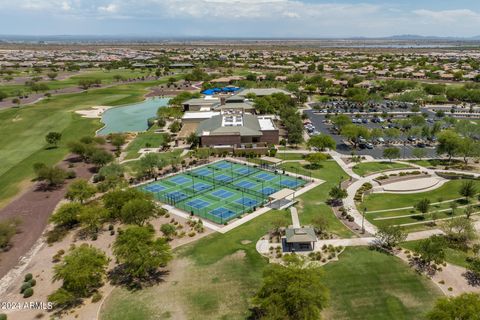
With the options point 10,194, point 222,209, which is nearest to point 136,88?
point 10,194

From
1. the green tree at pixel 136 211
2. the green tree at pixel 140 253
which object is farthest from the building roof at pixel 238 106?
the green tree at pixel 140 253

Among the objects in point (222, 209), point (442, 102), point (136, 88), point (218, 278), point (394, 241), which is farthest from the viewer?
point (136, 88)

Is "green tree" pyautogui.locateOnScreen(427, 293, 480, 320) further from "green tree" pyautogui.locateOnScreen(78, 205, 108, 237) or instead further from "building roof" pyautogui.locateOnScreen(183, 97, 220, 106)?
"building roof" pyautogui.locateOnScreen(183, 97, 220, 106)

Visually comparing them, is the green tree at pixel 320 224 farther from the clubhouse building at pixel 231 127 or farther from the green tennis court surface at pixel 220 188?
the clubhouse building at pixel 231 127

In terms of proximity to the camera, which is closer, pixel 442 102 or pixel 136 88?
pixel 442 102

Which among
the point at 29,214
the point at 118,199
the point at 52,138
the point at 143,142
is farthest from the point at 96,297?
the point at 52,138

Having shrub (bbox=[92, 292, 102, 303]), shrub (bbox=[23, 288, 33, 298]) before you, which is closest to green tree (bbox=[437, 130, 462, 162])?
shrub (bbox=[92, 292, 102, 303])

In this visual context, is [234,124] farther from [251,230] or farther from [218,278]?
[218,278]
